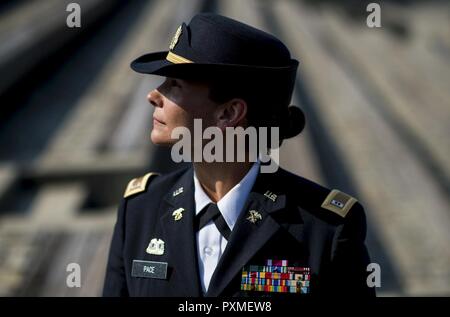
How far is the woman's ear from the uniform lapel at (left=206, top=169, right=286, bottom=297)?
248mm

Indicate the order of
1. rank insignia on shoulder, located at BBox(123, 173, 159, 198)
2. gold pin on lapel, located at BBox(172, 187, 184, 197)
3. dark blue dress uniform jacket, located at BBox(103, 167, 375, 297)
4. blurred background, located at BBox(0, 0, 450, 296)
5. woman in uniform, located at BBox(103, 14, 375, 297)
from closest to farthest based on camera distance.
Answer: woman in uniform, located at BBox(103, 14, 375, 297) < dark blue dress uniform jacket, located at BBox(103, 167, 375, 297) < gold pin on lapel, located at BBox(172, 187, 184, 197) < rank insignia on shoulder, located at BBox(123, 173, 159, 198) < blurred background, located at BBox(0, 0, 450, 296)

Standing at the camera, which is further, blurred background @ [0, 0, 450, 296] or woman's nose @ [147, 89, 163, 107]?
blurred background @ [0, 0, 450, 296]

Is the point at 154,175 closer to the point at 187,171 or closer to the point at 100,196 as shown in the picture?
the point at 187,171

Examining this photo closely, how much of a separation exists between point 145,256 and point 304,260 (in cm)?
51

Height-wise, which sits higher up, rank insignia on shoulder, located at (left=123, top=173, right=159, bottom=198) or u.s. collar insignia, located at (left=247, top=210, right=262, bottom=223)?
u.s. collar insignia, located at (left=247, top=210, right=262, bottom=223)

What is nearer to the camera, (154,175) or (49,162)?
(154,175)

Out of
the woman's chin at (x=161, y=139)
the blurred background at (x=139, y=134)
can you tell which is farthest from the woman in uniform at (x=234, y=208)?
the blurred background at (x=139, y=134)

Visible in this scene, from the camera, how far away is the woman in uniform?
74.3 inches

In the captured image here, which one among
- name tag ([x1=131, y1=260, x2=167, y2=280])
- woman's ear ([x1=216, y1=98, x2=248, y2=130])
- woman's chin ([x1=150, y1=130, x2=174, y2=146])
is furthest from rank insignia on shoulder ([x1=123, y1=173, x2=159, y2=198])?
woman's ear ([x1=216, y1=98, x2=248, y2=130])

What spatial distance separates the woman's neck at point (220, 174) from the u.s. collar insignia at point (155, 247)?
0.23 meters

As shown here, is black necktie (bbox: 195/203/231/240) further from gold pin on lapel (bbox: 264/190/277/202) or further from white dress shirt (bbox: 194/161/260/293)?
gold pin on lapel (bbox: 264/190/277/202)

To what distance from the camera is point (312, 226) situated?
80.6 inches

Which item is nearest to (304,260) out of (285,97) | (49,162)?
(285,97)

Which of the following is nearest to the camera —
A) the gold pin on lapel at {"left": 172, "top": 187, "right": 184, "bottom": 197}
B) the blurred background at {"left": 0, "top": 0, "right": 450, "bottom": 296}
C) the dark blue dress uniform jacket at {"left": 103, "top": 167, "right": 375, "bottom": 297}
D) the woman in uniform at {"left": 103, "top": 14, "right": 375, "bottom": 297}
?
the woman in uniform at {"left": 103, "top": 14, "right": 375, "bottom": 297}
